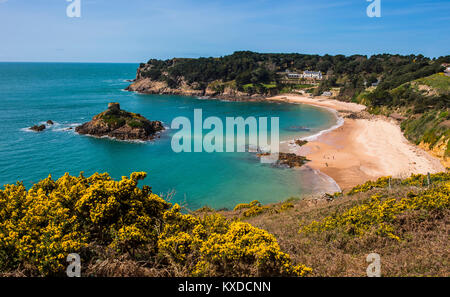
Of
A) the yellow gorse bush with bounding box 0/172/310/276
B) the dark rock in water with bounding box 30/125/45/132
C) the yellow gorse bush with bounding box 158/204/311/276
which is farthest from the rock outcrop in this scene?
the yellow gorse bush with bounding box 158/204/311/276

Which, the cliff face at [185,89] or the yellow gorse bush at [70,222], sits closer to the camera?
the yellow gorse bush at [70,222]

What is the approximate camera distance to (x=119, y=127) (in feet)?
169

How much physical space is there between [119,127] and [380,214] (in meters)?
47.8

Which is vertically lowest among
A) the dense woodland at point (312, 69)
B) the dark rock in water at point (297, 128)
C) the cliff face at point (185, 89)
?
the dark rock in water at point (297, 128)

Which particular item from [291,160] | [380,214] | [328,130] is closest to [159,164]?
[291,160]

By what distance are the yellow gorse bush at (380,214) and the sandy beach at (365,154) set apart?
1541 centimetres

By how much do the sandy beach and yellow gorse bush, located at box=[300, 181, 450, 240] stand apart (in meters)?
15.4

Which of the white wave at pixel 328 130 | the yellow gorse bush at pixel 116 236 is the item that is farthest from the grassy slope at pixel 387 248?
the white wave at pixel 328 130

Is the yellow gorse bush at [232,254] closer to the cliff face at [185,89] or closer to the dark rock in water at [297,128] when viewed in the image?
the dark rock in water at [297,128]

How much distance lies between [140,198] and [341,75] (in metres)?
118

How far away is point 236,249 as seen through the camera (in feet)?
24.5

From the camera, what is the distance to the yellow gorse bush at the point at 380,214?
37.6 ft

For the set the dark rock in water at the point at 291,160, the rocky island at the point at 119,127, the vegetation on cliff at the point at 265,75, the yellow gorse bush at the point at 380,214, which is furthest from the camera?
the vegetation on cliff at the point at 265,75
